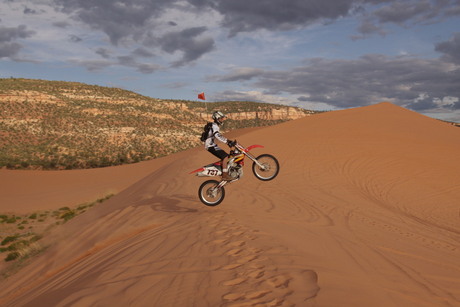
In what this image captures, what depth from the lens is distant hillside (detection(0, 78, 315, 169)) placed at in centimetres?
5238

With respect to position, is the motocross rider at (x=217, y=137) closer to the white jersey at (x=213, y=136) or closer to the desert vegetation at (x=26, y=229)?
the white jersey at (x=213, y=136)

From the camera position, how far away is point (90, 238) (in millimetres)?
12023

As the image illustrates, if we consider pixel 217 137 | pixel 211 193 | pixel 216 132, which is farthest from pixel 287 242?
pixel 211 193

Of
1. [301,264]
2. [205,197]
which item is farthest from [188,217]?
[301,264]

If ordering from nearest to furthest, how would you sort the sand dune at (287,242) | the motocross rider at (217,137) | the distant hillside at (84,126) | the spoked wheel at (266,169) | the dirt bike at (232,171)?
the sand dune at (287,242), the motocross rider at (217,137), the dirt bike at (232,171), the spoked wheel at (266,169), the distant hillside at (84,126)

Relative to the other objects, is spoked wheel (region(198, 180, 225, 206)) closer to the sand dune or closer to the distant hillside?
the sand dune

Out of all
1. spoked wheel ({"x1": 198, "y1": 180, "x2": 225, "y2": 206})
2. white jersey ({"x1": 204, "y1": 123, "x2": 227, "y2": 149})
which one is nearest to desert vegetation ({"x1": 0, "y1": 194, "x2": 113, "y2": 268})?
spoked wheel ({"x1": 198, "y1": 180, "x2": 225, "y2": 206})

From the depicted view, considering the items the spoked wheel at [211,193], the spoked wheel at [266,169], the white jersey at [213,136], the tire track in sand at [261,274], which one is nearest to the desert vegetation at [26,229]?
the spoked wheel at [211,193]

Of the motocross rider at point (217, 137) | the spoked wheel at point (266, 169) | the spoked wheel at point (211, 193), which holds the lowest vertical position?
the spoked wheel at point (211, 193)

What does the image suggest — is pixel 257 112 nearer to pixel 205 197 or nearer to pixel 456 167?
pixel 456 167

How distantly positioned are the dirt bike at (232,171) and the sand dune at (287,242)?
20.9 inches

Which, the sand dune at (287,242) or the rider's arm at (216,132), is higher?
the rider's arm at (216,132)

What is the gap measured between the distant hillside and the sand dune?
1462 inches

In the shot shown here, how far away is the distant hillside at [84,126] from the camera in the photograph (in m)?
52.4
